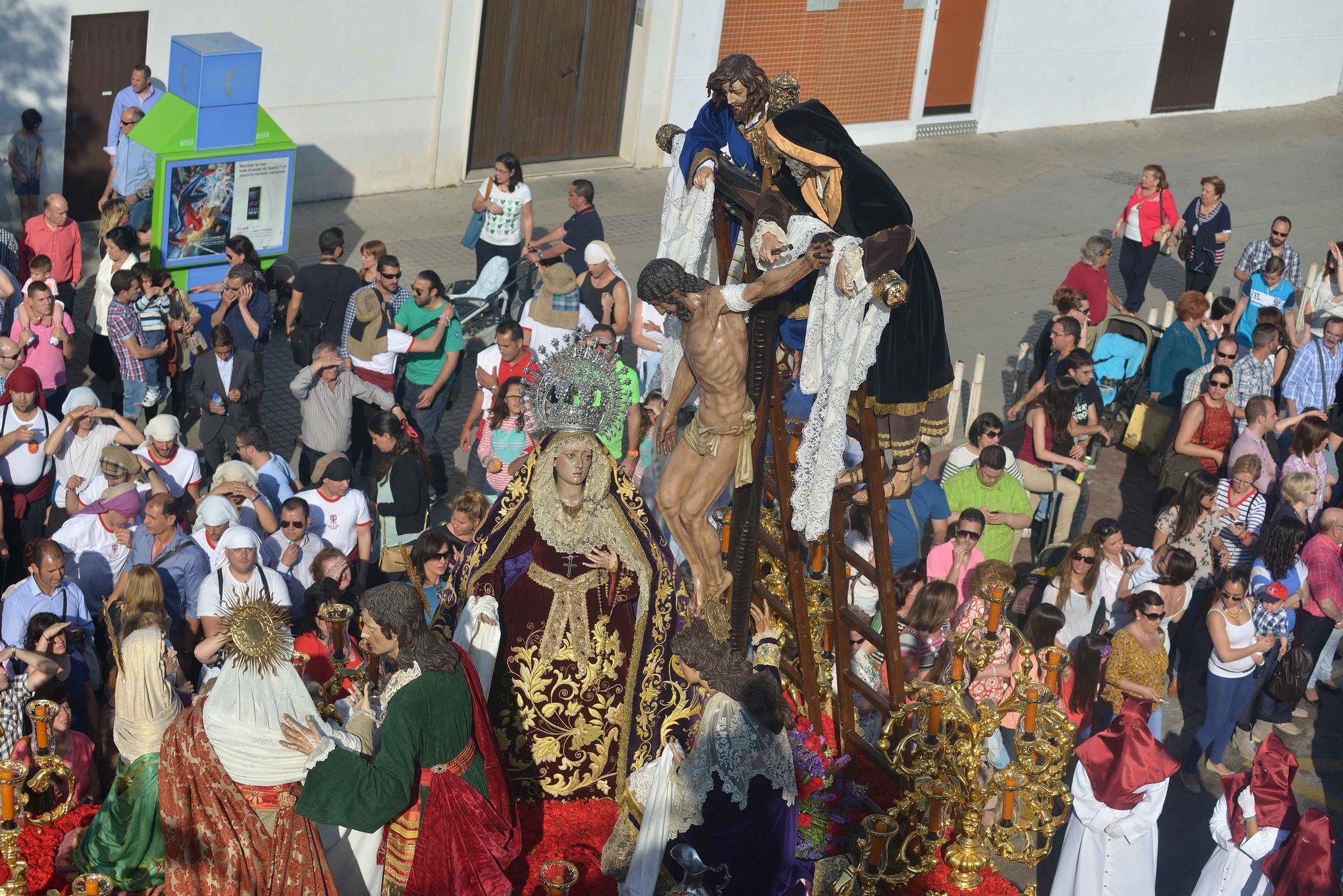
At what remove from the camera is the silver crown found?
7.38m

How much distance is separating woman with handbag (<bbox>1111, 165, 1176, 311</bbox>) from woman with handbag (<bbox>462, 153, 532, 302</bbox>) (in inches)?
258

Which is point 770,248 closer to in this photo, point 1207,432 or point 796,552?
point 796,552

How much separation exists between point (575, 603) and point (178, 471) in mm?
4333

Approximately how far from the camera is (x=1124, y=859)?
8.75m

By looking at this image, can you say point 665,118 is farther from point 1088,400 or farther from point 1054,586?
point 1054,586

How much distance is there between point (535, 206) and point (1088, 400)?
8.83 meters

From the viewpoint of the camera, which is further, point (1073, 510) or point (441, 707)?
point (1073, 510)

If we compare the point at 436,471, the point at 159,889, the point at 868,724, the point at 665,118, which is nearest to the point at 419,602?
the point at 159,889

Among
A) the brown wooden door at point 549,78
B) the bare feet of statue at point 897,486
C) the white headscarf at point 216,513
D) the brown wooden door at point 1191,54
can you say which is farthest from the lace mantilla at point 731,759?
the brown wooden door at point 1191,54

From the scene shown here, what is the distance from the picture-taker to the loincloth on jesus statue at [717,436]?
752cm

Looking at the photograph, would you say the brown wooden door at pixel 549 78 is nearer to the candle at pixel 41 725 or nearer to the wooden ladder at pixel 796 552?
the wooden ladder at pixel 796 552

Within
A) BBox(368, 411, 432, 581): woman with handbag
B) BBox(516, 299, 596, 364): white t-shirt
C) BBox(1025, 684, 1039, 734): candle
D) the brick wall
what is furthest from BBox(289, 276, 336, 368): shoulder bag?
the brick wall

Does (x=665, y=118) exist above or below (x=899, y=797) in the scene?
above

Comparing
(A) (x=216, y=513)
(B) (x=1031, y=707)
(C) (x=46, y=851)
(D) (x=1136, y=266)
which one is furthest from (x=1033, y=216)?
(C) (x=46, y=851)
